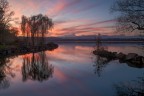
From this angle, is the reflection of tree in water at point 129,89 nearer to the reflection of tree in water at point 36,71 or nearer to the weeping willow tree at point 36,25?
the reflection of tree in water at point 36,71

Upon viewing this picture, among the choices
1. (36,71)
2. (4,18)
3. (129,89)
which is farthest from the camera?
(4,18)

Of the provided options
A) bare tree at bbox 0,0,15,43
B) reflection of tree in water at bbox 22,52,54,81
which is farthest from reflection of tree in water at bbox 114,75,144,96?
bare tree at bbox 0,0,15,43

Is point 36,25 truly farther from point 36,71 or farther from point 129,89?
point 129,89

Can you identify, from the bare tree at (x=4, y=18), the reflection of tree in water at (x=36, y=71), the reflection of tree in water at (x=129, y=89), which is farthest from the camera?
the bare tree at (x=4, y=18)

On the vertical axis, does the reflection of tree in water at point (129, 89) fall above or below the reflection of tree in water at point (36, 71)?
above

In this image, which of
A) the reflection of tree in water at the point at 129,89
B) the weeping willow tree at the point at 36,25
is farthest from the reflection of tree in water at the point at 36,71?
the weeping willow tree at the point at 36,25

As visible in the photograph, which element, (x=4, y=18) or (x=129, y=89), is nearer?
(x=129, y=89)

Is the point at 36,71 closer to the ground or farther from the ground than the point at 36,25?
closer to the ground

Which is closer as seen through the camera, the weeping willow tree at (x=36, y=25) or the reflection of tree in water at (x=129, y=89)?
the reflection of tree in water at (x=129, y=89)

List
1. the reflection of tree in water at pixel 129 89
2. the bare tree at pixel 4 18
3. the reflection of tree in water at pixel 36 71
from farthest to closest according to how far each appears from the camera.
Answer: the bare tree at pixel 4 18
the reflection of tree in water at pixel 36 71
the reflection of tree in water at pixel 129 89

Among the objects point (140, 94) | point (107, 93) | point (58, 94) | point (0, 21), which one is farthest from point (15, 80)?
point (0, 21)

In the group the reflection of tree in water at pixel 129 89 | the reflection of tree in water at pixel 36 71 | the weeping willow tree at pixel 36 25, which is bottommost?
the reflection of tree in water at pixel 36 71

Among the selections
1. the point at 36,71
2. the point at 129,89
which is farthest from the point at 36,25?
the point at 129,89

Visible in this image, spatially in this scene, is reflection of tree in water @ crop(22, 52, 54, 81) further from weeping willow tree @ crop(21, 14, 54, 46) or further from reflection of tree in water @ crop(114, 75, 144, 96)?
weeping willow tree @ crop(21, 14, 54, 46)
